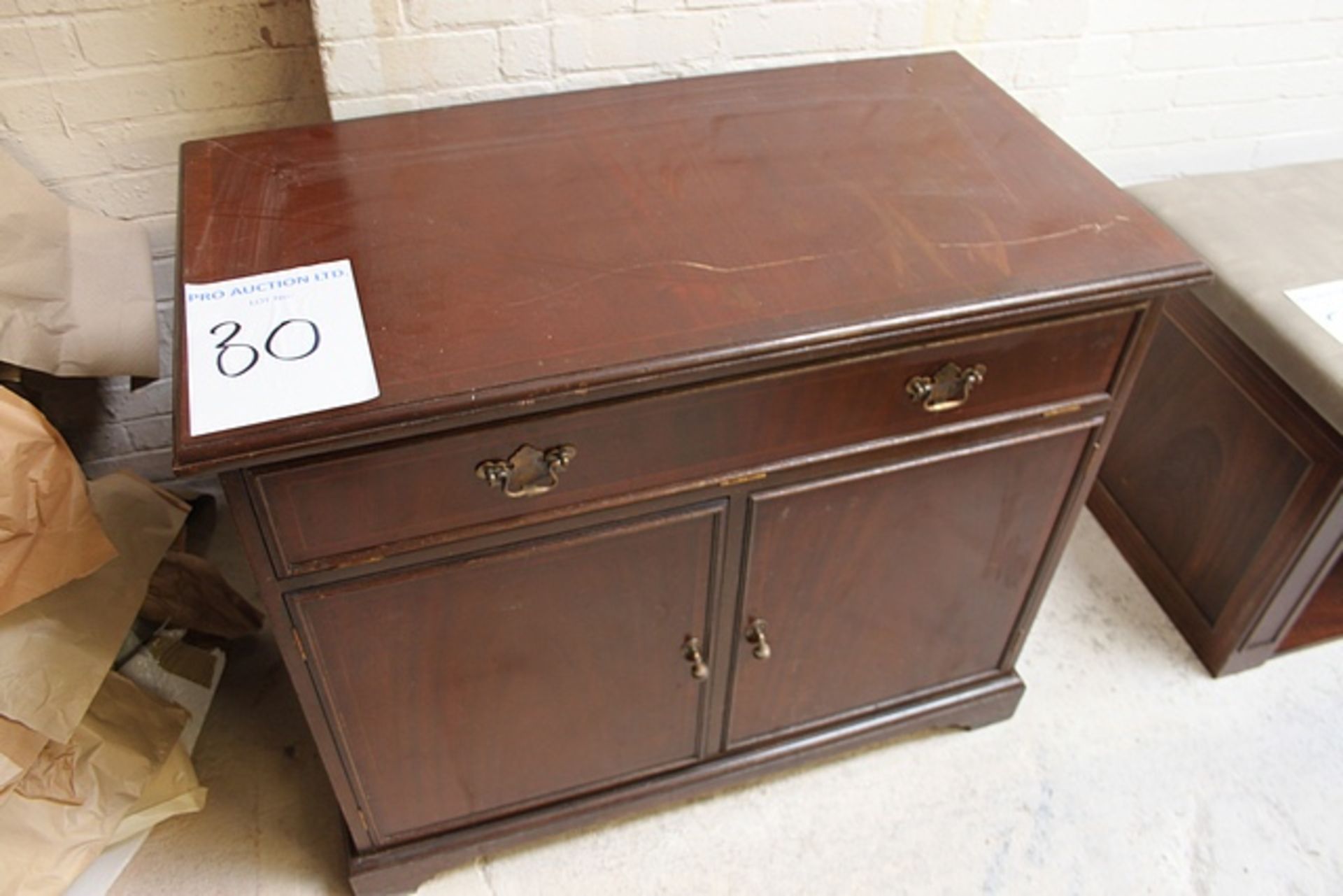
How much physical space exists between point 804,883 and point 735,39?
3.38 feet

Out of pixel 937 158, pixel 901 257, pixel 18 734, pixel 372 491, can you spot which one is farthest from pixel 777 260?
pixel 18 734

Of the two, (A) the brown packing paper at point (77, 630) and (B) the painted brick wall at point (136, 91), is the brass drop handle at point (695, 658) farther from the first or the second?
(B) the painted brick wall at point (136, 91)

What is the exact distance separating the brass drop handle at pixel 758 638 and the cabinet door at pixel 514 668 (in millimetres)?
53

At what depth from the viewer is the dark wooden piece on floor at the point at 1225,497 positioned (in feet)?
4.49

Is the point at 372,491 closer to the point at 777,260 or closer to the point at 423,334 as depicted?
the point at 423,334

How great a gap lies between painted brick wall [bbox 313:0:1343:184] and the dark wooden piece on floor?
394 millimetres

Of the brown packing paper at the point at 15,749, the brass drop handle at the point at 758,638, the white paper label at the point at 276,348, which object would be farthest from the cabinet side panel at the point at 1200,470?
the brown packing paper at the point at 15,749

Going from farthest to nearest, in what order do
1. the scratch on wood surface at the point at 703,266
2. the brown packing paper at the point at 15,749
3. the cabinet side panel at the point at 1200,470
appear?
the cabinet side panel at the point at 1200,470
the brown packing paper at the point at 15,749
the scratch on wood surface at the point at 703,266

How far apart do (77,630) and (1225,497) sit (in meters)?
1.46

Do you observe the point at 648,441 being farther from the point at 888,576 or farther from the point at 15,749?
the point at 15,749

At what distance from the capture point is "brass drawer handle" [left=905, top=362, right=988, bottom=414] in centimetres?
99

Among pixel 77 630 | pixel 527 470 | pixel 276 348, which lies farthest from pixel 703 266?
pixel 77 630

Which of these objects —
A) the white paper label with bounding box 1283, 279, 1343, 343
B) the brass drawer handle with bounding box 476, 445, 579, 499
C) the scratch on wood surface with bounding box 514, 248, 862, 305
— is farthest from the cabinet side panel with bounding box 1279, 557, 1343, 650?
the brass drawer handle with bounding box 476, 445, 579, 499

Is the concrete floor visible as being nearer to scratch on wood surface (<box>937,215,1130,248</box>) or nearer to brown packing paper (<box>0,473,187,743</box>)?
brown packing paper (<box>0,473,187,743</box>)
